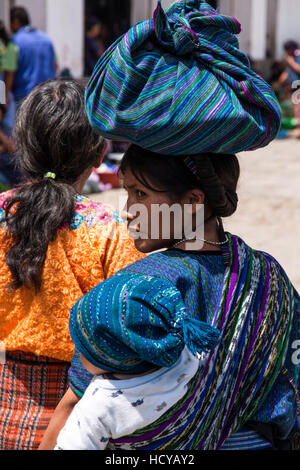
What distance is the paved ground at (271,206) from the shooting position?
19.4ft

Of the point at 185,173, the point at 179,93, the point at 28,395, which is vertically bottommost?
the point at 28,395

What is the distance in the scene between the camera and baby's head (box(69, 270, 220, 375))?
1234 millimetres

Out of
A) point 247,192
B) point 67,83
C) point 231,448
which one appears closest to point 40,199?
point 67,83

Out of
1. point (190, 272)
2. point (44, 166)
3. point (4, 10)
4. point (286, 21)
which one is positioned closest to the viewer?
point (190, 272)

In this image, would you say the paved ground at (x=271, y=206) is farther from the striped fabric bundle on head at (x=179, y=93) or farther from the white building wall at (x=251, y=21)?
the white building wall at (x=251, y=21)

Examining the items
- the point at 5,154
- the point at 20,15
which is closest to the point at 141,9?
the point at 20,15

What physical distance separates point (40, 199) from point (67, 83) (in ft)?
1.22

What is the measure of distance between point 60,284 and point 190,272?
19.5 inches

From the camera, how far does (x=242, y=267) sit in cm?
146

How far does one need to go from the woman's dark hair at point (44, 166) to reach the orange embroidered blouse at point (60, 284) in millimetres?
29

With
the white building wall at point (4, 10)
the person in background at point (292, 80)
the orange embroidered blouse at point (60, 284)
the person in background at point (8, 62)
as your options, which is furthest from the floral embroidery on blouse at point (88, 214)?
the person in background at point (292, 80)

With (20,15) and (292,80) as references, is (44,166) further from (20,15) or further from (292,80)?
(292,80)

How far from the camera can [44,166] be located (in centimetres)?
186

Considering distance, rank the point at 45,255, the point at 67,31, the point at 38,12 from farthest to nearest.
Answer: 1. the point at 67,31
2. the point at 38,12
3. the point at 45,255
